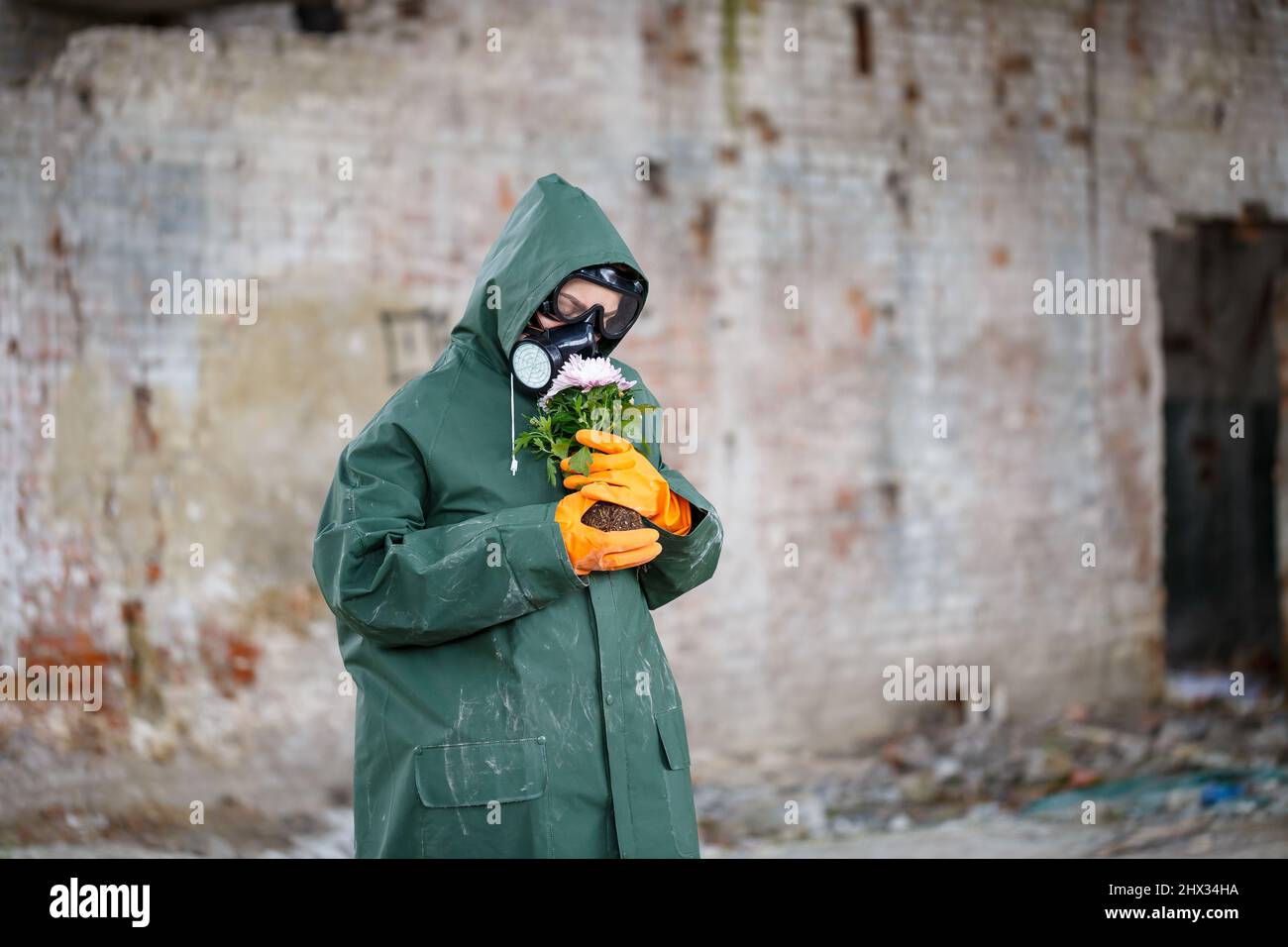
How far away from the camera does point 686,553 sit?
7.69 feet

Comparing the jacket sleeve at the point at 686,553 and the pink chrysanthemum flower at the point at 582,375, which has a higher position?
the pink chrysanthemum flower at the point at 582,375

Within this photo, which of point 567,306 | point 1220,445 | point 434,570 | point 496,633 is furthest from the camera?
point 1220,445

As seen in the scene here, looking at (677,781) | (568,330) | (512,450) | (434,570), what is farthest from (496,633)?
(568,330)

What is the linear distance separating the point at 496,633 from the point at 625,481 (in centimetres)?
36

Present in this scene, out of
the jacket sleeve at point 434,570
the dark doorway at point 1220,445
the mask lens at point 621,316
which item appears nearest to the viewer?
the jacket sleeve at point 434,570

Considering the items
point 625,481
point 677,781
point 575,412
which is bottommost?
point 677,781

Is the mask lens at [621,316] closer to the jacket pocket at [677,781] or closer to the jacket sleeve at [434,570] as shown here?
the jacket sleeve at [434,570]

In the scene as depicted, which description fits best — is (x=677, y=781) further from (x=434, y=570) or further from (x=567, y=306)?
(x=567, y=306)

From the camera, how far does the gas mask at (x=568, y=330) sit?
7.73ft

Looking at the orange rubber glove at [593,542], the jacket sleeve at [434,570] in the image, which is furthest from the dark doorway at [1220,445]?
the jacket sleeve at [434,570]

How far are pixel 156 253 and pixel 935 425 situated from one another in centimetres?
353

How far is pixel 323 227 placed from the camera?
5133 millimetres

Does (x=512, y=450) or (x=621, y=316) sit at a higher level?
(x=621, y=316)

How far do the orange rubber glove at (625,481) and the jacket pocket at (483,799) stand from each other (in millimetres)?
452
